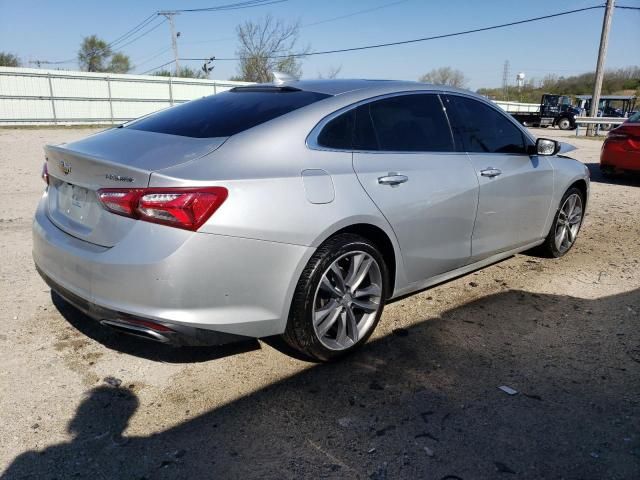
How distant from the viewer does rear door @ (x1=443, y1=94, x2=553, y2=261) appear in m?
3.93

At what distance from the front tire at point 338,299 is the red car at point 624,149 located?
8064 millimetres

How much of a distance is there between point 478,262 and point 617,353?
3.78ft

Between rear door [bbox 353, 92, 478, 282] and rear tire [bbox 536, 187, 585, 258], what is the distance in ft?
5.28

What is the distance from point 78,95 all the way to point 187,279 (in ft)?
91.9

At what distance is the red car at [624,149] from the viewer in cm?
930

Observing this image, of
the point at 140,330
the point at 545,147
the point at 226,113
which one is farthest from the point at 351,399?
the point at 545,147

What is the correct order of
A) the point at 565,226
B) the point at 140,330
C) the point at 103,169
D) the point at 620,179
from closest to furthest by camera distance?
the point at 140,330, the point at 103,169, the point at 565,226, the point at 620,179

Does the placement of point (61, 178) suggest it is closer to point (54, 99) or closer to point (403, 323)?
point (403, 323)

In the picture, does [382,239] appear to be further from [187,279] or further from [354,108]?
[187,279]

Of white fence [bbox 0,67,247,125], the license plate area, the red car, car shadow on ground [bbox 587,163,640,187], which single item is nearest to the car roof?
the license plate area

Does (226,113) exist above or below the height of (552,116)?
above

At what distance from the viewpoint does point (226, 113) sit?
325 centimetres

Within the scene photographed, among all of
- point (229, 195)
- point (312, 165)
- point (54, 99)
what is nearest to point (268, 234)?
point (229, 195)

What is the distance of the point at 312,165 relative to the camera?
2863 mm
